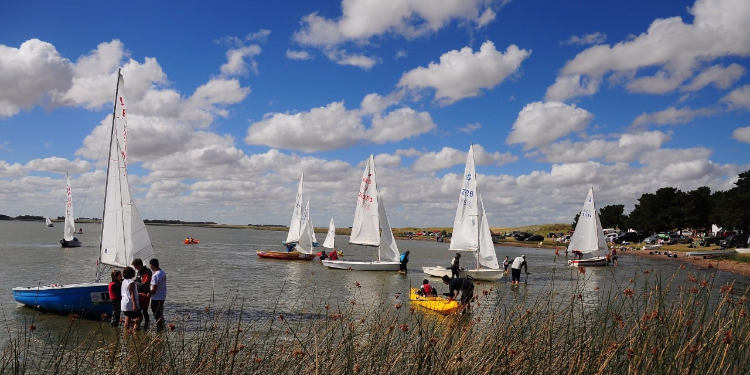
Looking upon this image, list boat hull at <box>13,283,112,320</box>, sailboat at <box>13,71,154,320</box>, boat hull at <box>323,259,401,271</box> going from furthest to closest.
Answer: boat hull at <box>323,259,401,271</box>, sailboat at <box>13,71,154,320</box>, boat hull at <box>13,283,112,320</box>

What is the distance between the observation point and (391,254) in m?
41.6

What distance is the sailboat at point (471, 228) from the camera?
1417 inches

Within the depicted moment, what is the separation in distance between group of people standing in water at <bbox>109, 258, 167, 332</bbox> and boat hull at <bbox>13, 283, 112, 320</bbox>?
216cm

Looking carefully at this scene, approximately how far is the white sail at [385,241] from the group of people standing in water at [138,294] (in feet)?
84.5

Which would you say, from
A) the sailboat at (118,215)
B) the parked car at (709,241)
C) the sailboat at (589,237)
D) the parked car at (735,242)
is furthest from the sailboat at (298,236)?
the parked car at (709,241)

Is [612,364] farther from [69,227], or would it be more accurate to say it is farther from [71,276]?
[69,227]

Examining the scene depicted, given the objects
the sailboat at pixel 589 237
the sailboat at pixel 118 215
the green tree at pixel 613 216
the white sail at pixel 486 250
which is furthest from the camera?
the green tree at pixel 613 216

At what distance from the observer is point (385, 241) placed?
1619 inches

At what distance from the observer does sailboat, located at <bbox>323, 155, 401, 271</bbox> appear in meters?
41.0

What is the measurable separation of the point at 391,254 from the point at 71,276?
21.8 m

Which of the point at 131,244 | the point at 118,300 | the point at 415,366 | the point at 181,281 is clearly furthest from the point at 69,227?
the point at 415,366

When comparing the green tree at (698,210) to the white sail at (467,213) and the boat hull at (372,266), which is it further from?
the boat hull at (372,266)

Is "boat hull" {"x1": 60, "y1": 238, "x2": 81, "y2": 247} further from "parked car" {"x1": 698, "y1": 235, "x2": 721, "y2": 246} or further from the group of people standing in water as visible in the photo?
"parked car" {"x1": 698, "y1": 235, "x2": 721, "y2": 246}

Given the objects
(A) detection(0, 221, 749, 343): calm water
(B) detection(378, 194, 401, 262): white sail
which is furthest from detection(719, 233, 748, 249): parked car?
(B) detection(378, 194, 401, 262): white sail
